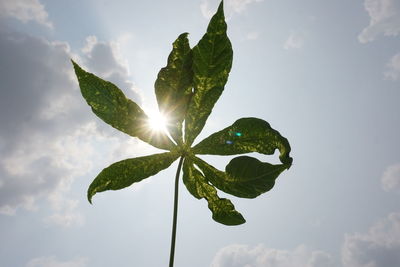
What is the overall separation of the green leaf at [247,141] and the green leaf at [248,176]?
0.09m

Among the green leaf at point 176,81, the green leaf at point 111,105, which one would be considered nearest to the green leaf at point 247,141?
the green leaf at point 176,81

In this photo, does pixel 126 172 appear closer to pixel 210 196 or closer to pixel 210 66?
pixel 210 196

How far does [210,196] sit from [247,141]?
0.44 metres

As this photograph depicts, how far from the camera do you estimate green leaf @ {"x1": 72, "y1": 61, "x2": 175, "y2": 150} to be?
7.04 feet

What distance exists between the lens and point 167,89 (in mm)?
2254

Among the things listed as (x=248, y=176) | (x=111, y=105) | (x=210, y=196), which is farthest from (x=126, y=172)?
(x=248, y=176)

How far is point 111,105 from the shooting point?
2.18 m

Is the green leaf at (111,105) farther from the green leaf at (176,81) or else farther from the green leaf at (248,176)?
the green leaf at (248,176)

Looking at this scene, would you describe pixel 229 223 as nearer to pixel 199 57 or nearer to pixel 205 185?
pixel 205 185

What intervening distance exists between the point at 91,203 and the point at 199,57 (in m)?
1.05

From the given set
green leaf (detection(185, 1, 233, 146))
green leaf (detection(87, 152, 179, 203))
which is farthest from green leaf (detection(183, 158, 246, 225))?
green leaf (detection(185, 1, 233, 146))

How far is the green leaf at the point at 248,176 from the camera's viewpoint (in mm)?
2174

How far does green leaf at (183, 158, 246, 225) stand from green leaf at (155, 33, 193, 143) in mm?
383

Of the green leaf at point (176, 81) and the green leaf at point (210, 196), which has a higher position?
the green leaf at point (176, 81)
